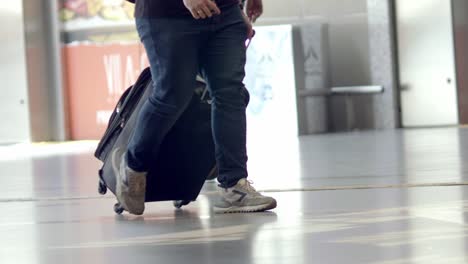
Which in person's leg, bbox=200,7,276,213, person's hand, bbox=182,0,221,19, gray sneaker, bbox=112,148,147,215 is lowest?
gray sneaker, bbox=112,148,147,215

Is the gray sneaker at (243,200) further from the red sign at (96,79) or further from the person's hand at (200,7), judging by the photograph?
the red sign at (96,79)

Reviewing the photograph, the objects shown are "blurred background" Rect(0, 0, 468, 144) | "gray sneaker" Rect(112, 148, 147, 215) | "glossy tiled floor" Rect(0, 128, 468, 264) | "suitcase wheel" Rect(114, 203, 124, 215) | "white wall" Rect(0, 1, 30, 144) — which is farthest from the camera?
"white wall" Rect(0, 1, 30, 144)

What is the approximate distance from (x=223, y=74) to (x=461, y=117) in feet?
29.8

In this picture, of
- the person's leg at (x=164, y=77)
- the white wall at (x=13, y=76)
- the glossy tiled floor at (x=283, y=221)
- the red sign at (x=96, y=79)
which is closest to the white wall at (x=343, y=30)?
the red sign at (x=96, y=79)

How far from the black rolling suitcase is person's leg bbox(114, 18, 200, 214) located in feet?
0.48

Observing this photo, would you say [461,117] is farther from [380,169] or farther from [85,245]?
[85,245]

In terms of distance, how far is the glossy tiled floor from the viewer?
3.08 meters

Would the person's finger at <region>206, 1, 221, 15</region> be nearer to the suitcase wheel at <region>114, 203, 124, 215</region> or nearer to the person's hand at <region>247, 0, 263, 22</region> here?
the person's hand at <region>247, 0, 263, 22</region>

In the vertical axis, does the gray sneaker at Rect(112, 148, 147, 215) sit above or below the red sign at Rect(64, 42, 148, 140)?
below

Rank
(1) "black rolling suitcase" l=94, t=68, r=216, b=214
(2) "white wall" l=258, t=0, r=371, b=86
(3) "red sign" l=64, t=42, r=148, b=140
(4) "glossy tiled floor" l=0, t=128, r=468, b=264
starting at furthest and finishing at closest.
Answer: (3) "red sign" l=64, t=42, r=148, b=140 < (2) "white wall" l=258, t=0, r=371, b=86 < (1) "black rolling suitcase" l=94, t=68, r=216, b=214 < (4) "glossy tiled floor" l=0, t=128, r=468, b=264

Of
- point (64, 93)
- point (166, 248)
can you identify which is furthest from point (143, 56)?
point (166, 248)

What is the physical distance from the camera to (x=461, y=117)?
42.4 feet

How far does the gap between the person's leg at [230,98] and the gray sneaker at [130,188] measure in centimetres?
31

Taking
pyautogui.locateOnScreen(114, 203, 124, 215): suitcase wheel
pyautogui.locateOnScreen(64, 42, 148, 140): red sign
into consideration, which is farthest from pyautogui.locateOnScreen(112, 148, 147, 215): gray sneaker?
pyautogui.locateOnScreen(64, 42, 148, 140): red sign
